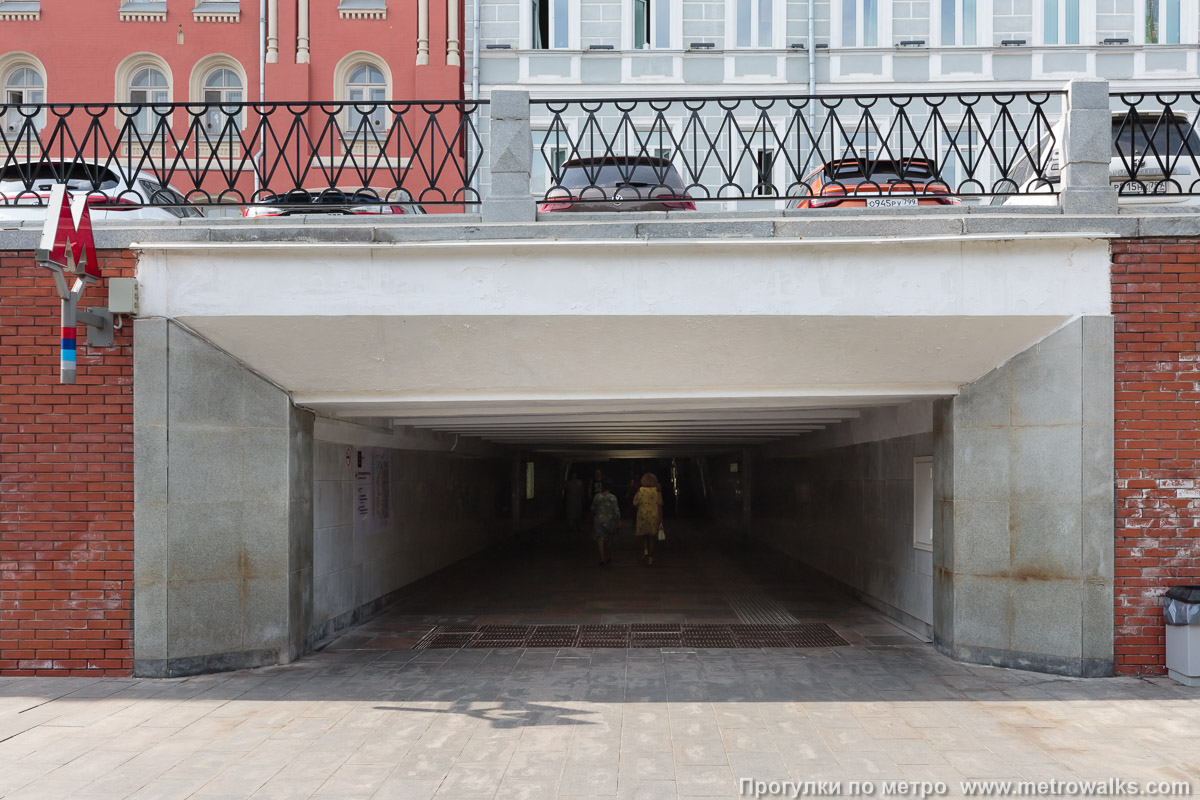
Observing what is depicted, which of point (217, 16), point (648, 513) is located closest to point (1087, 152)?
point (648, 513)

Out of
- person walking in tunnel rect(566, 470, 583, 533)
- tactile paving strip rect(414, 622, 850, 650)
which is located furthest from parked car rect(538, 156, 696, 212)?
person walking in tunnel rect(566, 470, 583, 533)

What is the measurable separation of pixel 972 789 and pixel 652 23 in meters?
22.2

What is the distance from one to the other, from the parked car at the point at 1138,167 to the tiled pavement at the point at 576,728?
12.8 feet

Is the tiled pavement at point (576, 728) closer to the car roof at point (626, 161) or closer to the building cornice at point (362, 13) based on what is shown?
the car roof at point (626, 161)

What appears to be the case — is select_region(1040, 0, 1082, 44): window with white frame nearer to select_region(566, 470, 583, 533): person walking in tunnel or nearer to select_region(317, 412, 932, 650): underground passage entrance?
select_region(317, 412, 932, 650): underground passage entrance

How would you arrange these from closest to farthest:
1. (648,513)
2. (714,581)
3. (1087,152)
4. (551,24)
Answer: (1087,152) → (714,581) → (648,513) → (551,24)

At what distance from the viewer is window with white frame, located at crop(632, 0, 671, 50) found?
2367 centimetres

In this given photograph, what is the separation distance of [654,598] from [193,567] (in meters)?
5.87

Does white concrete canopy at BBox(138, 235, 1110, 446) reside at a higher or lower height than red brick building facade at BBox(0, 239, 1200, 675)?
higher

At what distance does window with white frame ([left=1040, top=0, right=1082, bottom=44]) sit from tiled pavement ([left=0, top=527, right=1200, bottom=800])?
2060cm

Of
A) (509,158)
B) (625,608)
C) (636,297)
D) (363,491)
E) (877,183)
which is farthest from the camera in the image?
(625,608)

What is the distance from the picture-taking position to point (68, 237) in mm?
6738

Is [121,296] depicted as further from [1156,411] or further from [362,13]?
[362,13]

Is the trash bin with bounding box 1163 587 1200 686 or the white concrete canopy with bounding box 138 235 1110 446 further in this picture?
the white concrete canopy with bounding box 138 235 1110 446
